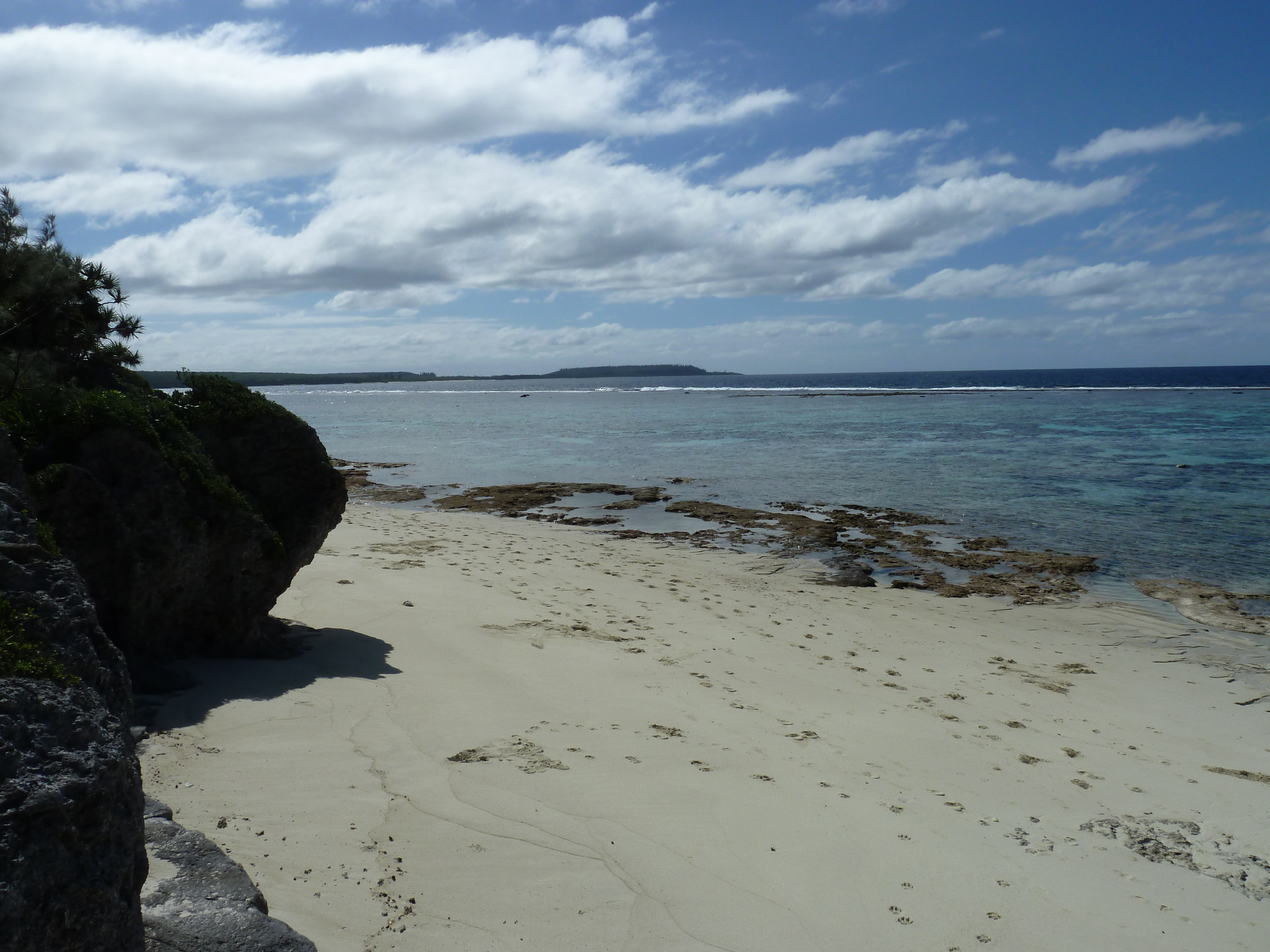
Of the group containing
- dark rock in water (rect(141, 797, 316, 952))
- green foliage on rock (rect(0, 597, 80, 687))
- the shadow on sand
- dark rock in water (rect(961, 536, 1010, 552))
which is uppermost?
green foliage on rock (rect(0, 597, 80, 687))

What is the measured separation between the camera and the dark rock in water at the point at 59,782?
2.17 meters

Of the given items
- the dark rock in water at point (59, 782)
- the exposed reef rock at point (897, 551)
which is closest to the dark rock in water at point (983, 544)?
the exposed reef rock at point (897, 551)

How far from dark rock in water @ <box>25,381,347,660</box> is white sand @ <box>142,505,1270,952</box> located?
52cm

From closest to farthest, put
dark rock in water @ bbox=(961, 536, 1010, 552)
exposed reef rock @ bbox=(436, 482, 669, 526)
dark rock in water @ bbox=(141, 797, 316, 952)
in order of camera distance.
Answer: dark rock in water @ bbox=(141, 797, 316, 952)
dark rock in water @ bbox=(961, 536, 1010, 552)
exposed reef rock @ bbox=(436, 482, 669, 526)

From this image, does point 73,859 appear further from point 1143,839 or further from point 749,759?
point 1143,839

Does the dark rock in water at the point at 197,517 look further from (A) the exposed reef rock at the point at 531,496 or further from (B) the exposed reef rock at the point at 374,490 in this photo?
(B) the exposed reef rock at the point at 374,490

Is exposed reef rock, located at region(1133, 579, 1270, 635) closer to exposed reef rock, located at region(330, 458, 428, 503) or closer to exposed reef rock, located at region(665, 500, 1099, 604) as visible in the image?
exposed reef rock, located at region(665, 500, 1099, 604)

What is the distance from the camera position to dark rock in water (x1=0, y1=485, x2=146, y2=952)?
7.11 ft

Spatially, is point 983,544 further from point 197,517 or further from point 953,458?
point 953,458

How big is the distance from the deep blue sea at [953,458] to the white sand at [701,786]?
800cm

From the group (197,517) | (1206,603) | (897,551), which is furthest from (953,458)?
(197,517)

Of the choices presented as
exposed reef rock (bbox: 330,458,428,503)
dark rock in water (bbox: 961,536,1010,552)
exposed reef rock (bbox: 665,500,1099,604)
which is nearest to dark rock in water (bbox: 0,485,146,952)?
exposed reef rock (bbox: 665,500,1099,604)

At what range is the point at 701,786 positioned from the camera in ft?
17.2

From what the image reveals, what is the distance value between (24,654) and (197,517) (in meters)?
3.79
